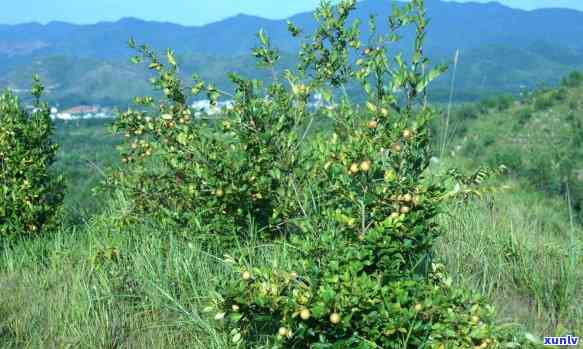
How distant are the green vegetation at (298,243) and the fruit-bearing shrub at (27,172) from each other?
13 centimetres

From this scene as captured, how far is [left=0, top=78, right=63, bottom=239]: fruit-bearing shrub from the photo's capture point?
4914 mm

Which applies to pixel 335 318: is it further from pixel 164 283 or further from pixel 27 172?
pixel 27 172

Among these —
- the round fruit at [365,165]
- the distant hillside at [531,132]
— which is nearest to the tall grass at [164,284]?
the round fruit at [365,165]

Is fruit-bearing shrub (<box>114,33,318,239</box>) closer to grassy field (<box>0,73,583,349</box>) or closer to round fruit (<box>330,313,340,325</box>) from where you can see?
grassy field (<box>0,73,583,349</box>)

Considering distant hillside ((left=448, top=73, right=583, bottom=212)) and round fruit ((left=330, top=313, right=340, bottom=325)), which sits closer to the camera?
round fruit ((left=330, top=313, right=340, bottom=325))

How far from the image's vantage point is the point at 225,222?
12.4ft

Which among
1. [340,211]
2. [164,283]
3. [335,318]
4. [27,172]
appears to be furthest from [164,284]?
[27,172]

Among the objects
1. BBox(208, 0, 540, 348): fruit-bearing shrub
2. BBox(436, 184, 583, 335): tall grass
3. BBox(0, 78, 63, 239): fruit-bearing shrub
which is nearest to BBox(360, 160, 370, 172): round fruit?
BBox(208, 0, 540, 348): fruit-bearing shrub

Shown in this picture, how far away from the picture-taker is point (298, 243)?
271cm

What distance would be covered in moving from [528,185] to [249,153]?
391 inches

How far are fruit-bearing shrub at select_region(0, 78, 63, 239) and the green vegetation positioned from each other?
0.13 m

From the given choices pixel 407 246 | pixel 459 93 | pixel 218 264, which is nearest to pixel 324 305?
pixel 407 246

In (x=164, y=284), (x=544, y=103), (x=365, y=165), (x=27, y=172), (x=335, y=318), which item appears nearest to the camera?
(x=335, y=318)

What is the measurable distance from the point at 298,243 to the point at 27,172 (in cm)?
A: 318
